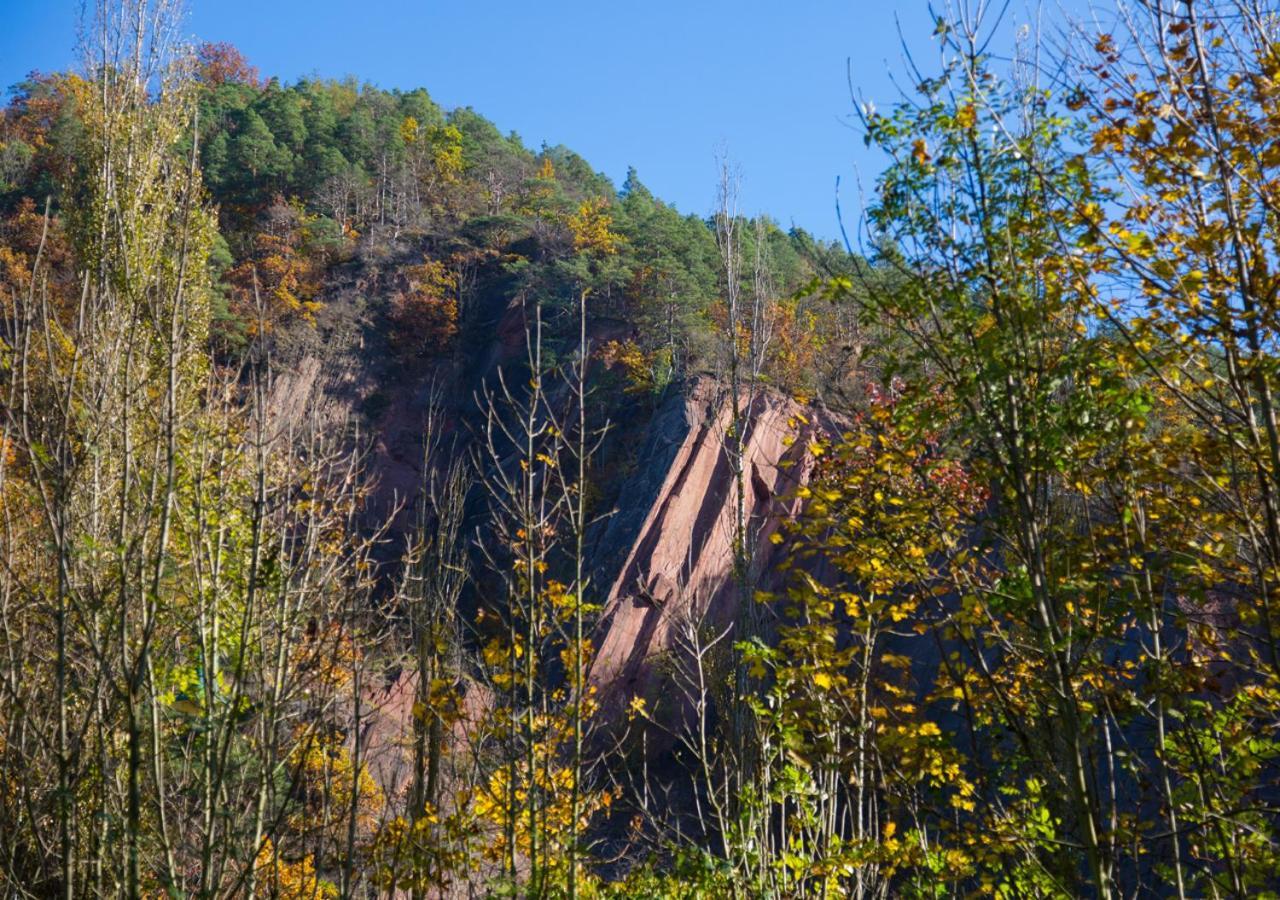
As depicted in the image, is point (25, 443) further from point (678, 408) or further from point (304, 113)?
point (304, 113)

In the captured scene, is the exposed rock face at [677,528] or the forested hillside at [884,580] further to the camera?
the exposed rock face at [677,528]

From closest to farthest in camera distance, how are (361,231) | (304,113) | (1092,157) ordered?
(1092,157) → (361,231) → (304,113)

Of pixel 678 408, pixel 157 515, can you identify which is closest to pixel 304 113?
pixel 678 408

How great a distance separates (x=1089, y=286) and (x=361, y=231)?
36580 millimetres

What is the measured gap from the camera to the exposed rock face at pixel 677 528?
61.7 feet

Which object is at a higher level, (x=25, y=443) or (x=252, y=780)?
(x=25, y=443)

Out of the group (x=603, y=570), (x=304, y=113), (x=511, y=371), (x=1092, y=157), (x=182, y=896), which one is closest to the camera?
(x=182, y=896)

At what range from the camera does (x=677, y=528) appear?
20859 millimetres

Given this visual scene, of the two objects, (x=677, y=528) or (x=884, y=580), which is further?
(x=677, y=528)

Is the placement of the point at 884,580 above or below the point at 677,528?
below

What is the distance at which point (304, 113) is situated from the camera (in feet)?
134

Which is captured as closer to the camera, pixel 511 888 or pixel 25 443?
pixel 25 443

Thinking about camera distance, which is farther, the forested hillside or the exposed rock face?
the exposed rock face

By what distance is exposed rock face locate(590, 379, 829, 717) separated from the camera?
61.7 feet
